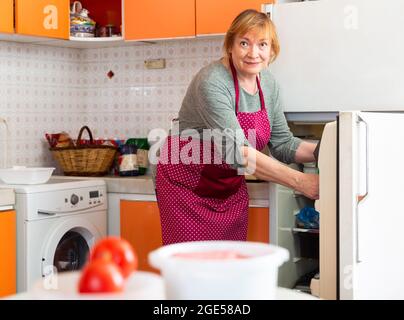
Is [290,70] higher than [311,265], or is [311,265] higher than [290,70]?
[290,70]

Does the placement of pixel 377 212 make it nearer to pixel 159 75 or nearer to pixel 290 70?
pixel 290 70

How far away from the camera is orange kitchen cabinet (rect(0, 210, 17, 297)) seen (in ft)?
9.75

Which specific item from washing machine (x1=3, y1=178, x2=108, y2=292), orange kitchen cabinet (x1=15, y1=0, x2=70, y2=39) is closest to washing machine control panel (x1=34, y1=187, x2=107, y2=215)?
washing machine (x1=3, y1=178, x2=108, y2=292)

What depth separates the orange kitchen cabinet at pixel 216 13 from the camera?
10.2 feet

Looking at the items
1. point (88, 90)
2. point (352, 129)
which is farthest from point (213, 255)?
point (88, 90)

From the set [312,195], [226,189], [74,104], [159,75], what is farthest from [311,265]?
[74,104]

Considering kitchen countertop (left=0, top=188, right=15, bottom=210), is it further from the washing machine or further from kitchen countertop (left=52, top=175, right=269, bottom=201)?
kitchen countertop (left=52, top=175, right=269, bottom=201)

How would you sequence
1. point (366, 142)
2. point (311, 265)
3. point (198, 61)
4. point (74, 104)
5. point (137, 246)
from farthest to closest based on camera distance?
point (74, 104), point (198, 61), point (137, 246), point (311, 265), point (366, 142)

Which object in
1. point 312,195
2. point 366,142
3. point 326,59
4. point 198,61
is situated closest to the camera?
point 366,142

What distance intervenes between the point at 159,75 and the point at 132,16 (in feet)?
1.44

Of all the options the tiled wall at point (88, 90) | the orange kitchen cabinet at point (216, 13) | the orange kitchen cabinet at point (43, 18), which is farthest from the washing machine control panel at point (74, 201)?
the orange kitchen cabinet at point (216, 13)

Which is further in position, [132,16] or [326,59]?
[132,16]

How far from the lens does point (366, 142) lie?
6.36 ft

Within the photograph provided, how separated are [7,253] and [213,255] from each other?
84.9 inches
